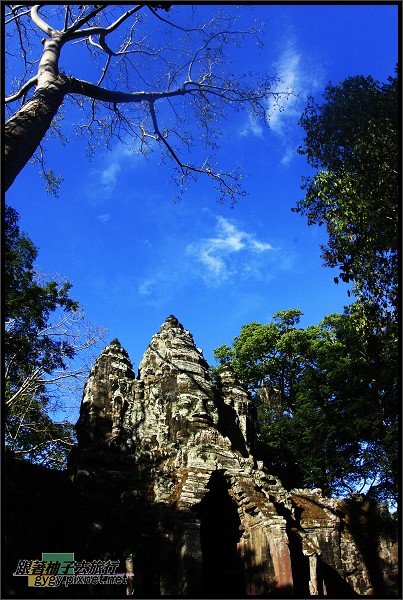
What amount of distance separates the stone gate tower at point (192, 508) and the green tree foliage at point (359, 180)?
16.1 feet

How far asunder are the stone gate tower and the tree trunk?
6844mm

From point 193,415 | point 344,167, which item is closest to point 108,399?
point 193,415

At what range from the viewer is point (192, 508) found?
8961 millimetres

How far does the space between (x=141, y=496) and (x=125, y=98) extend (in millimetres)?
7742

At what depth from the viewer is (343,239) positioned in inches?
438

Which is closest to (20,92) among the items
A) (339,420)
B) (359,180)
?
(359,180)

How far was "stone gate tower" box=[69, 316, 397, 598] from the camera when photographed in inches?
341

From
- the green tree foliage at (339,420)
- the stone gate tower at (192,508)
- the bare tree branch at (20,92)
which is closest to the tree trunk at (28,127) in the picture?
the bare tree branch at (20,92)

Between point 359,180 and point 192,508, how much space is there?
790cm

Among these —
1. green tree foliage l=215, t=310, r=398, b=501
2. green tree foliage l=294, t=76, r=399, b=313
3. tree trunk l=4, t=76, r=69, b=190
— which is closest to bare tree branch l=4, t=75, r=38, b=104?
tree trunk l=4, t=76, r=69, b=190

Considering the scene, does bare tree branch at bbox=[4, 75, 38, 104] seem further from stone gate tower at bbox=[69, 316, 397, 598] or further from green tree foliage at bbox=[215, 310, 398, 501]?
green tree foliage at bbox=[215, 310, 398, 501]

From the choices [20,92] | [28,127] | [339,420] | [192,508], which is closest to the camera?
[28,127]

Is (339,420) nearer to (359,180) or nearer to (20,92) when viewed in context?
(359,180)

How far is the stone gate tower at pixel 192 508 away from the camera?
8.66m
